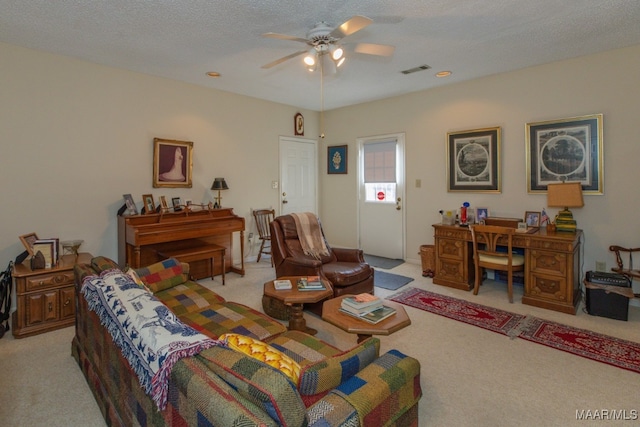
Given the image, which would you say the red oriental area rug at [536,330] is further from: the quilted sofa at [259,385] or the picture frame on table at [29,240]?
the picture frame on table at [29,240]

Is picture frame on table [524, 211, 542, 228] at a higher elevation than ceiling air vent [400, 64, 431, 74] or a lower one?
lower

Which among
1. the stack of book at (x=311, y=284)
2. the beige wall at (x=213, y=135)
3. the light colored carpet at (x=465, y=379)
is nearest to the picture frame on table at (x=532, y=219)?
the beige wall at (x=213, y=135)

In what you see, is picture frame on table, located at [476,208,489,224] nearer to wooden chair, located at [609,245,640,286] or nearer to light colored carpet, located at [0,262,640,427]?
wooden chair, located at [609,245,640,286]

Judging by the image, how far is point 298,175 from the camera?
6074 mm

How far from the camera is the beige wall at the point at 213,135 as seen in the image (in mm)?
3365

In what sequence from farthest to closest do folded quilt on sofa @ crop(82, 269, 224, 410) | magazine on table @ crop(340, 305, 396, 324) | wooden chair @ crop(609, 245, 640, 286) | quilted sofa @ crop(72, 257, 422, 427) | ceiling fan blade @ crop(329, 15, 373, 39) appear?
wooden chair @ crop(609, 245, 640, 286)
ceiling fan blade @ crop(329, 15, 373, 39)
magazine on table @ crop(340, 305, 396, 324)
folded quilt on sofa @ crop(82, 269, 224, 410)
quilted sofa @ crop(72, 257, 422, 427)

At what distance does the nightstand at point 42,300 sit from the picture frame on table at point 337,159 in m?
4.23

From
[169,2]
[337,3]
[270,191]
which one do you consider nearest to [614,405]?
[337,3]

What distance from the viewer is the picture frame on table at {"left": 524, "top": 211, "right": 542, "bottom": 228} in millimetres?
3953

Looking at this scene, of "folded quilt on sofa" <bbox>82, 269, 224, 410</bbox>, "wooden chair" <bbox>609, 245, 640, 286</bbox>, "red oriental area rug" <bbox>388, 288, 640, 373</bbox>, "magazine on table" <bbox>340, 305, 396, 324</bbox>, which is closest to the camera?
"folded quilt on sofa" <bbox>82, 269, 224, 410</bbox>

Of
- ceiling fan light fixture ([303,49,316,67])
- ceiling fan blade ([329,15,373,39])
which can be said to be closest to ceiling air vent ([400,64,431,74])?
ceiling fan light fixture ([303,49,316,67])

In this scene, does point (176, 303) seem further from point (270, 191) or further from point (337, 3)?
point (270, 191)

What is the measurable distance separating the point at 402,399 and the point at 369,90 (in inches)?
174

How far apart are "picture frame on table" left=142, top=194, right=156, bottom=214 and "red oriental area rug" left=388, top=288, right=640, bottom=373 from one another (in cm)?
303
